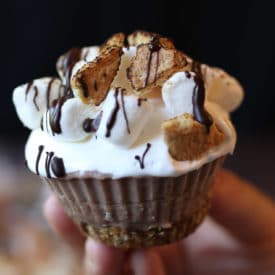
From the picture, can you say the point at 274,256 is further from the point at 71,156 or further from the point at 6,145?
the point at 6,145

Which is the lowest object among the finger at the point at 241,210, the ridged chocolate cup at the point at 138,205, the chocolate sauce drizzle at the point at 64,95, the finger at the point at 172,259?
the finger at the point at 172,259

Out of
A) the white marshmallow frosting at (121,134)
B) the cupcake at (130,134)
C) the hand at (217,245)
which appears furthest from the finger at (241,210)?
the white marshmallow frosting at (121,134)

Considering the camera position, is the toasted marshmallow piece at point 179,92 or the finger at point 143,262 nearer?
the toasted marshmallow piece at point 179,92

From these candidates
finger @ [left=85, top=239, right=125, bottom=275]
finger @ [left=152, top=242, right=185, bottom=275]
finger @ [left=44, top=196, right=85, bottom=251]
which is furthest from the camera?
finger @ [left=152, top=242, right=185, bottom=275]

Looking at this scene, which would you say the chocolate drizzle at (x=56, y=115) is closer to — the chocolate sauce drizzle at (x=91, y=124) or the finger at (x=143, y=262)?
the chocolate sauce drizzle at (x=91, y=124)

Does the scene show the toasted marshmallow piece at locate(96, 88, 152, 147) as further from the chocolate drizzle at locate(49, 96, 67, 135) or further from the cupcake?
the chocolate drizzle at locate(49, 96, 67, 135)

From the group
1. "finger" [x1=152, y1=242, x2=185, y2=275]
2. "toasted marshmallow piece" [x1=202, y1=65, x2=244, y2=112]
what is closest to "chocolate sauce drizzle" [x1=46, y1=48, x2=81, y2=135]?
"toasted marshmallow piece" [x1=202, y1=65, x2=244, y2=112]

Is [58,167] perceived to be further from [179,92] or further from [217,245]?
→ [217,245]
